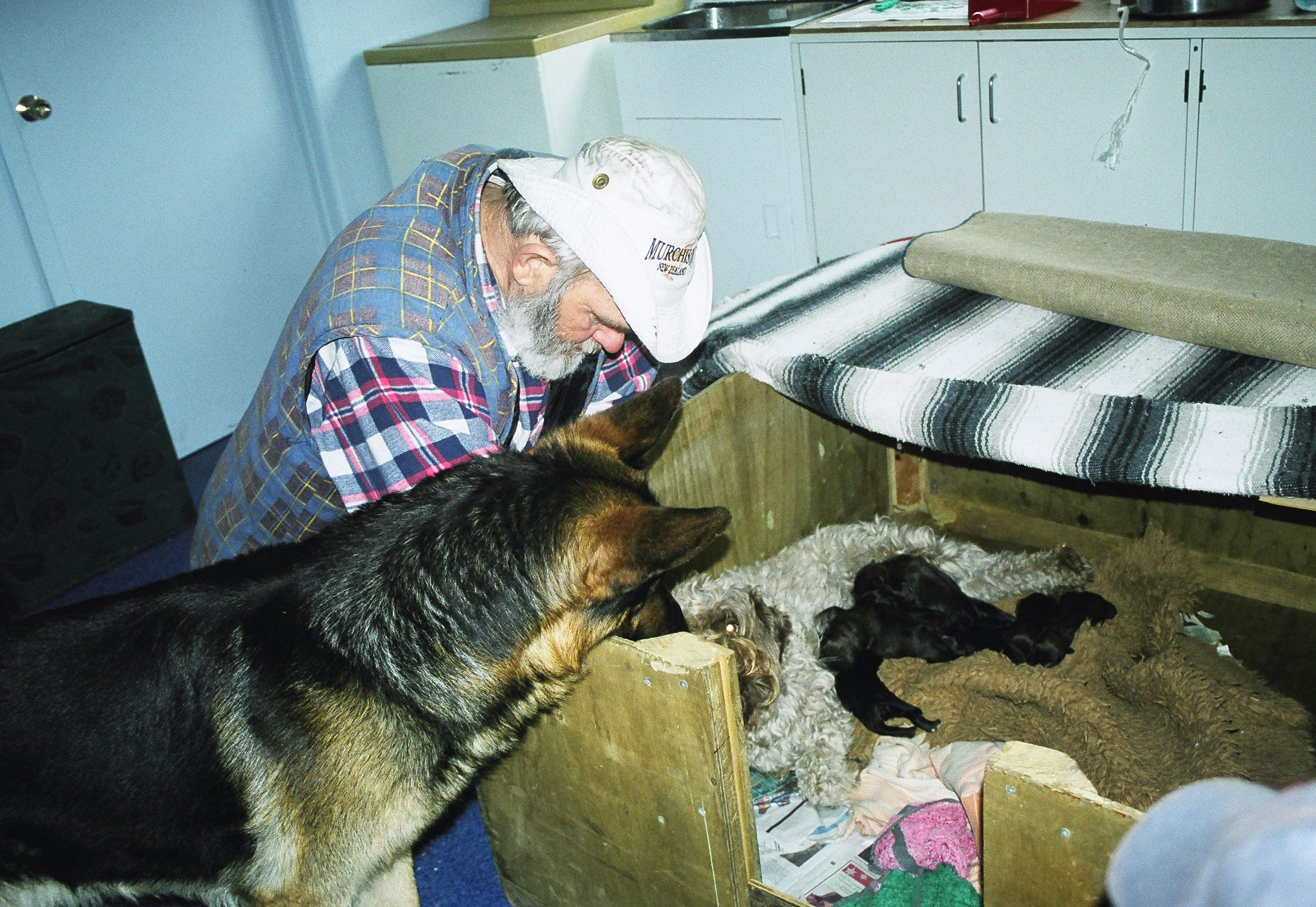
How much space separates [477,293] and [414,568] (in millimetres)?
607

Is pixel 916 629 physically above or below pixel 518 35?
below

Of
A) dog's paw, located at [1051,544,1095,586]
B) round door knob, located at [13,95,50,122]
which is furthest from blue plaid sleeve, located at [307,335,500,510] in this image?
round door knob, located at [13,95,50,122]

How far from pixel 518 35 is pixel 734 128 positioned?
1.03 metres

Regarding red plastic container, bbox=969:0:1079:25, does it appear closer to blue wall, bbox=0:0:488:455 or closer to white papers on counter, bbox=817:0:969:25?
white papers on counter, bbox=817:0:969:25

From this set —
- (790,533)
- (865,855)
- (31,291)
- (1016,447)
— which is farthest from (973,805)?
(31,291)

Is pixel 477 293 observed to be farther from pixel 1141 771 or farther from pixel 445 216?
pixel 1141 771

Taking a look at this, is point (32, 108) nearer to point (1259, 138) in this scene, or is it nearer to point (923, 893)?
point (923, 893)

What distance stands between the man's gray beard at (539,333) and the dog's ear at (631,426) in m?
0.27

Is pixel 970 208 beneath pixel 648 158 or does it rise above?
beneath

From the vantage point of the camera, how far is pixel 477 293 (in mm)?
1842

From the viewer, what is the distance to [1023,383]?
206 centimetres

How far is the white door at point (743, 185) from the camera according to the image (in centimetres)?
445

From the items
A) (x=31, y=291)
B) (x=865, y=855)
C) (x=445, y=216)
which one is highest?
(x=445, y=216)

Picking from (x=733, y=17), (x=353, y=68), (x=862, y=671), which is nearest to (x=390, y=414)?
(x=862, y=671)
